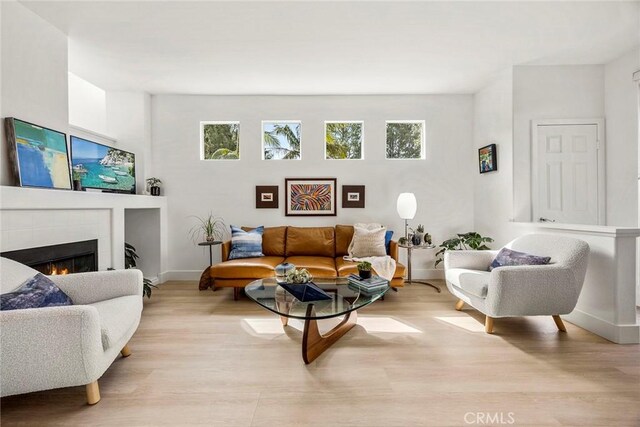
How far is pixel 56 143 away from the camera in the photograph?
9.14ft

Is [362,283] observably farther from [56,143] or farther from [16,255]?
[56,143]

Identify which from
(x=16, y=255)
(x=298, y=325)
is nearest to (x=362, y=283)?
(x=298, y=325)

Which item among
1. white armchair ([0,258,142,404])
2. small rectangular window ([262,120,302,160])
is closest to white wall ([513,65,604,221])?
small rectangular window ([262,120,302,160])

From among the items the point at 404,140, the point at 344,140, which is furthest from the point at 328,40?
the point at 404,140

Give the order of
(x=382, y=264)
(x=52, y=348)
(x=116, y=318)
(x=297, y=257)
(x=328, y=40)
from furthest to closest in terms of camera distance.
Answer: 1. (x=297, y=257)
2. (x=382, y=264)
3. (x=328, y=40)
4. (x=116, y=318)
5. (x=52, y=348)

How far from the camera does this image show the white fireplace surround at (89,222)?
89.8 inches

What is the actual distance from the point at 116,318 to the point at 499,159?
14.7 ft

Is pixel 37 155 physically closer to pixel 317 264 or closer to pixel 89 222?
pixel 89 222

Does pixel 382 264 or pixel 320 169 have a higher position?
pixel 320 169

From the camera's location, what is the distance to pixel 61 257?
2.70m

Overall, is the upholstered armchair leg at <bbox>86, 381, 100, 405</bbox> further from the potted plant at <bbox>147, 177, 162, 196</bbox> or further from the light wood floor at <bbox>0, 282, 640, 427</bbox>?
the potted plant at <bbox>147, 177, 162, 196</bbox>

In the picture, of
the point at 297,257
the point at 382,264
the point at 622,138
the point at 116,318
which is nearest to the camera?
the point at 116,318

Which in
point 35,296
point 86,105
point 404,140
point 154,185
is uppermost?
point 86,105

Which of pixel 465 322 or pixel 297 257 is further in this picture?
pixel 297 257
